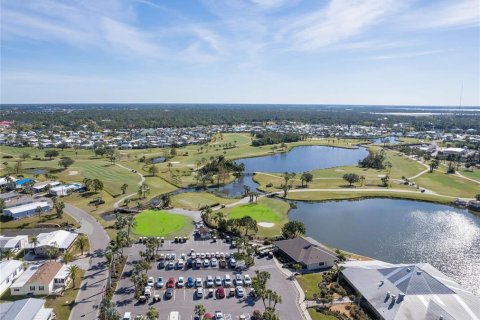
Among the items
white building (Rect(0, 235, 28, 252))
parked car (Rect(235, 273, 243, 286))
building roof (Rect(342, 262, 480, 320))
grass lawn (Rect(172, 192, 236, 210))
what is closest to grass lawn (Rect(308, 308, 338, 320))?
building roof (Rect(342, 262, 480, 320))

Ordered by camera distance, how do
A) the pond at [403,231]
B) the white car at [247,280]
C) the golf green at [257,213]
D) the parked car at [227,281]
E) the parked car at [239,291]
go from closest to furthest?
the parked car at [239,291], the parked car at [227,281], the white car at [247,280], the pond at [403,231], the golf green at [257,213]

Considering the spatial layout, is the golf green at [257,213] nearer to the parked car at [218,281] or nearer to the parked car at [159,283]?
the parked car at [218,281]

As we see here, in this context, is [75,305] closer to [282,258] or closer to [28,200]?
[282,258]

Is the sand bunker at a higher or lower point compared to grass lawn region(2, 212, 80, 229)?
lower

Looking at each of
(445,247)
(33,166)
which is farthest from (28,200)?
(445,247)

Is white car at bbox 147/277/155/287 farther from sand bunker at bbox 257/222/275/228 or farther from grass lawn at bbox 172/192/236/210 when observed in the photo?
grass lawn at bbox 172/192/236/210

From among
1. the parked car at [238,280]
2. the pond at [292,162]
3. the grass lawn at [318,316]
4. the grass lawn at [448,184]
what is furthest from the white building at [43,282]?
the grass lawn at [448,184]

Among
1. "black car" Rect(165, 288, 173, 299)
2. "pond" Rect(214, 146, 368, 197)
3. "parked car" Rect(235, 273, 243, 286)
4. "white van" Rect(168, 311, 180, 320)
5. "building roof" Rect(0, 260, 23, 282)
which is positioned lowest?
"pond" Rect(214, 146, 368, 197)
